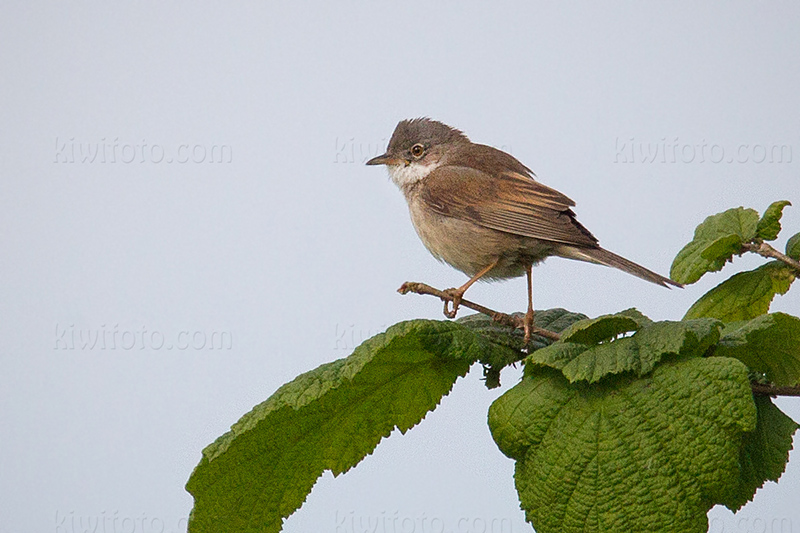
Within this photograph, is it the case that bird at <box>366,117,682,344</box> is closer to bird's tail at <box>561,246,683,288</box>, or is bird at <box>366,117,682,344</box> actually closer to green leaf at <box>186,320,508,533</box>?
bird's tail at <box>561,246,683,288</box>

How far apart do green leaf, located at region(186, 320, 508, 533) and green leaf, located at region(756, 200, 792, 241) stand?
1098mm

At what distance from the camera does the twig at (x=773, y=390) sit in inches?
91.7

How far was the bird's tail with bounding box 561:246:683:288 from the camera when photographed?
10.4 ft

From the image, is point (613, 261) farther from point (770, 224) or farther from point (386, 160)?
point (386, 160)

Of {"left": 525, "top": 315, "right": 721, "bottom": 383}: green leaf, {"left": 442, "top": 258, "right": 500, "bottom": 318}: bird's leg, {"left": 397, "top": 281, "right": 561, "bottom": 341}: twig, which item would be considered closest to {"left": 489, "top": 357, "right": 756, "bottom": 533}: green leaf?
{"left": 525, "top": 315, "right": 721, "bottom": 383}: green leaf

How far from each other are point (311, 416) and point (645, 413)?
0.87m

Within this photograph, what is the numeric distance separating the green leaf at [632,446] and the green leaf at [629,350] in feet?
0.18

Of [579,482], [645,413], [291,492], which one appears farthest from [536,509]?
[291,492]

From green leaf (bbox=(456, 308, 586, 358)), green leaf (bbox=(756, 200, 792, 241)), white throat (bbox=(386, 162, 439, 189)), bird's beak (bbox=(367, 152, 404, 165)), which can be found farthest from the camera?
bird's beak (bbox=(367, 152, 404, 165))

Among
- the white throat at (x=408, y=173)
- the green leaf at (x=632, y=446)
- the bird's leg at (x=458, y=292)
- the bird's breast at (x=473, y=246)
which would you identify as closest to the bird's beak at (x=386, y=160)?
the white throat at (x=408, y=173)

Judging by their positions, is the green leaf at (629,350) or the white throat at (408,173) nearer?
the green leaf at (629,350)

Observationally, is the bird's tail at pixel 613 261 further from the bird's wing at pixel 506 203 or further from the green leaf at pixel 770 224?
the green leaf at pixel 770 224

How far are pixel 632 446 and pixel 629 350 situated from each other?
0.25 meters

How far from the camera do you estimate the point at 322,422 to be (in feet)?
8.05
